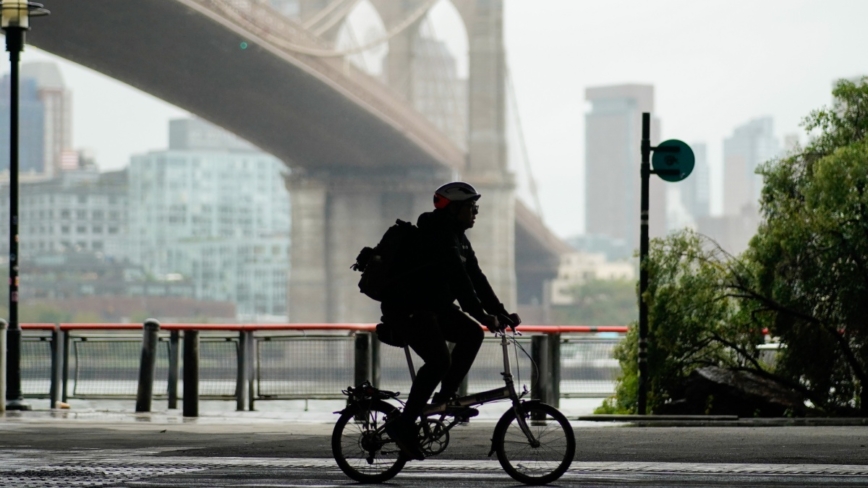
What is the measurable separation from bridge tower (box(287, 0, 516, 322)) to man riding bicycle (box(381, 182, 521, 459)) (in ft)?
168

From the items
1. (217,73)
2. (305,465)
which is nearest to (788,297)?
(305,465)

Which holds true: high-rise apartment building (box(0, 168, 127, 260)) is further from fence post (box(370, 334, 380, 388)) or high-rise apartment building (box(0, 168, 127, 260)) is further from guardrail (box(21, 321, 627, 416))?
fence post (box(370, 334, 380, 388))

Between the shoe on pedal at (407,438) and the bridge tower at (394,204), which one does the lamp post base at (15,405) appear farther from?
the bridge tower at (394,204)

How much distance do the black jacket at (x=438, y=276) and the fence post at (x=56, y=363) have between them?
32.1 ft

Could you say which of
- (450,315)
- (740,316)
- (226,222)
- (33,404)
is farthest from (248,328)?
(226,222)

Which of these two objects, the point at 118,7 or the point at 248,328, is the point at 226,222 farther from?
the point at 248,328

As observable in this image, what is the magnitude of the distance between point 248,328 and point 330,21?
5685cm

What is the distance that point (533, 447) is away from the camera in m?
6.95

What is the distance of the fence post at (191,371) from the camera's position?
13703 millimetres

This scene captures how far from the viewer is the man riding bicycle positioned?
6.91 metres

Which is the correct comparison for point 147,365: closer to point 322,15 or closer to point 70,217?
point 322,15

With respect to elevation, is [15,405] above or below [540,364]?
below

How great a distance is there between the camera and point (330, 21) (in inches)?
2803

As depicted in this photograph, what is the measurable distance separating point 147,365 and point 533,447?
27.8 feet
